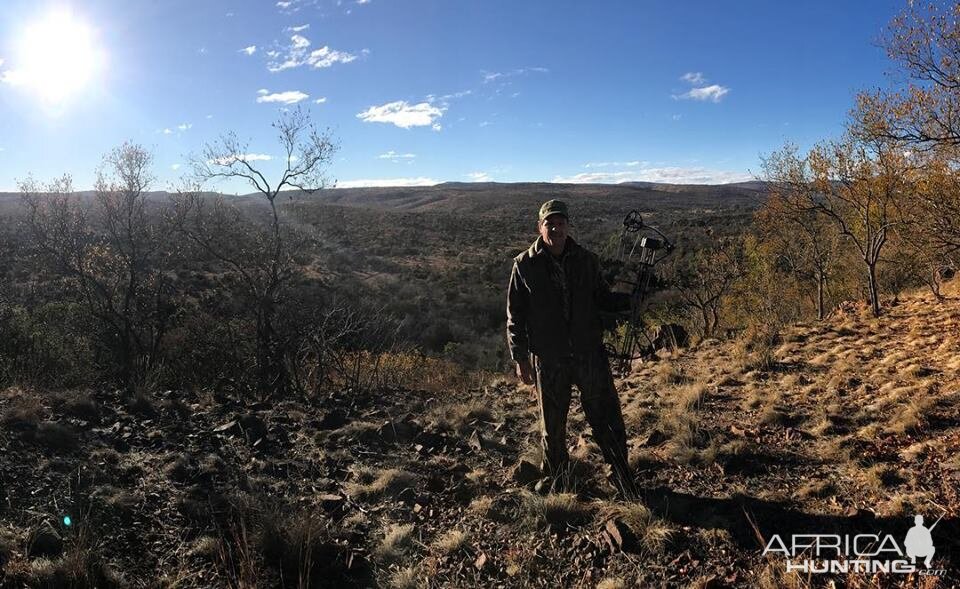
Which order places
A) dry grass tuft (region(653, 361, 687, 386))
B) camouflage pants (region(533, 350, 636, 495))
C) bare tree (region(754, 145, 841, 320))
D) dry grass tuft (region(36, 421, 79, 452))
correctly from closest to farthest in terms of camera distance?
camouflage pants (region(533, 350, 636, 495)) → dry grass tuft (region(36, 421, 79, 452)) → dry grass tuft (region(653, 361, 687, 386)) → bare tree (region(754, 145, 841, 320))

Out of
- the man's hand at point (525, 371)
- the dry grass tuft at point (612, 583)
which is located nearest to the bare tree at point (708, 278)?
the man's hand at point (525, 371)

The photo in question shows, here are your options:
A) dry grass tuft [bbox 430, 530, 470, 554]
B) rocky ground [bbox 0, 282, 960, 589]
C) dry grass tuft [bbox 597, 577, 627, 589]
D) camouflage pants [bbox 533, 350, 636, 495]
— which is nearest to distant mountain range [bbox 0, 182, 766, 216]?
rocky ground [bbox 0, 282, 960, 589]

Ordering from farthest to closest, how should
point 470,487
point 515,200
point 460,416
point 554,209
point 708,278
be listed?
point 515,200, point 708,278, point 460,416, point 470,487, point 554,209

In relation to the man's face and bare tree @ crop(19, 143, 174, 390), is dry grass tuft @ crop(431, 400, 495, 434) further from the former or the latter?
bare tree @ crop(19, 143, 174, 390)

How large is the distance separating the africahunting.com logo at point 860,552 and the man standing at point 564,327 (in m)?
1.03

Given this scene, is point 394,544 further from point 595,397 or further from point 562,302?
point 562,302

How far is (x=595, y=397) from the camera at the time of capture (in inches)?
151

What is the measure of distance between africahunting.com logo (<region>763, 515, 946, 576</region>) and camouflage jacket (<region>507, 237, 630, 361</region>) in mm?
1623

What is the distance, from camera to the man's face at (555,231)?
367 cm

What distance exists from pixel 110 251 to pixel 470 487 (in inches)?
616

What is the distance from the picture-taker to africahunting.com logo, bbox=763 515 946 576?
2766 millimetres

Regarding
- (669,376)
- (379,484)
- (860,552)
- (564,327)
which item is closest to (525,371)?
(564,327)

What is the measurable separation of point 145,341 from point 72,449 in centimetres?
1287

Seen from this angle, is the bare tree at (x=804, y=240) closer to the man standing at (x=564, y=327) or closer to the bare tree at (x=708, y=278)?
the bare tree at (x=708, y=278)
